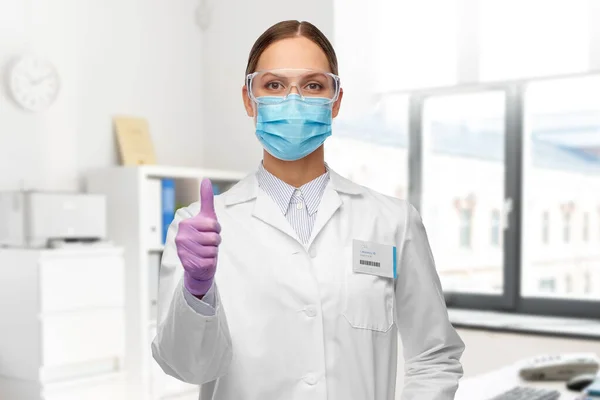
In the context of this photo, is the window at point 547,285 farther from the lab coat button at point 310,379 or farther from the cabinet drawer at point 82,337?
the lab coat button at point 310,379

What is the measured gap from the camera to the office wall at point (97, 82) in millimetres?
3389

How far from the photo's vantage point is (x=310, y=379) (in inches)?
41.2

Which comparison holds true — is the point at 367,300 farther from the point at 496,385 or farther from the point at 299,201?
the point at 496,385

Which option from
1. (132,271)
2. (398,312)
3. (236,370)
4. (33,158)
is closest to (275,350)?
(236,370)

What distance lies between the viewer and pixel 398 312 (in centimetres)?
116

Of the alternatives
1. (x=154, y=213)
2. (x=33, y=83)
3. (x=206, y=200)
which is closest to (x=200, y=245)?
(x=206, y=200)

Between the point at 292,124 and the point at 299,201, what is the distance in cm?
14

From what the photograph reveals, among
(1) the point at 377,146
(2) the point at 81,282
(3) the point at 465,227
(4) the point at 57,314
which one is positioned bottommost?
(4) the point at 57,314

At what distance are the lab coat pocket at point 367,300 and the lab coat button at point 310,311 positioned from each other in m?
0.05

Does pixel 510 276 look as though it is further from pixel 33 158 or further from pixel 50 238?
pixel 33 158

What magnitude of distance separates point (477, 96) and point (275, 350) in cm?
291

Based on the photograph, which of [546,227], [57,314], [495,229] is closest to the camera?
[57,314]

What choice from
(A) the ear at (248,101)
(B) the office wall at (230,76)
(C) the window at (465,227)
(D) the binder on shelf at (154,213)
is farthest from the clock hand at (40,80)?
(A) the ear at (248,101)

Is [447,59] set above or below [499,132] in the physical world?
above
